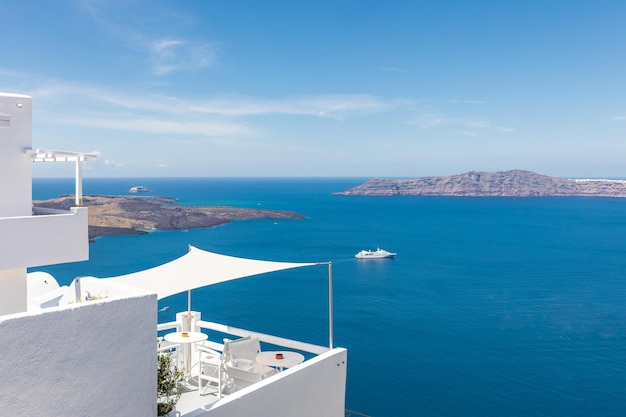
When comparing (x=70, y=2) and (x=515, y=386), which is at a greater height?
(x=70, y=2)

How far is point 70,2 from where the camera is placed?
46.5 meters

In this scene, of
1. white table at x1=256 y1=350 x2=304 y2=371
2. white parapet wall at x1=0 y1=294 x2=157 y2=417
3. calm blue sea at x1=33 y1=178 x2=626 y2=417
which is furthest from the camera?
calm blue sea at x1=33 y1=178 x2=626 y2=417

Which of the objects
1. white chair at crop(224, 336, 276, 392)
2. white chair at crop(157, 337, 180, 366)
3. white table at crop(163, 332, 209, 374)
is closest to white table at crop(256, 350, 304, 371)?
white chair at crop(224, 336, 276, 392)

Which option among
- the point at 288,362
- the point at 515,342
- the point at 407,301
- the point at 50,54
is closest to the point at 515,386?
the point at 515,342

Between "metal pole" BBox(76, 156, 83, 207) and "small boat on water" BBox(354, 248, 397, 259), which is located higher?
"metal pole" BBox(76, 156, 83, 207)

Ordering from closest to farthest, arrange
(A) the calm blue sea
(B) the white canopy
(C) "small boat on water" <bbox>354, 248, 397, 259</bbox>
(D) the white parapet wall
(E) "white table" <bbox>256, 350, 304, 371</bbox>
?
1. (D) the white parapet wall
2. (E) "white table" <bbox>256, 350, 304, 371</bbox>
3. (B) the white canopy
4. (A) the calm blue sea
5. (C) "small boat on water" <bbox>354, 248, 397, 259</bbox>

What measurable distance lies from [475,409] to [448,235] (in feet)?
162

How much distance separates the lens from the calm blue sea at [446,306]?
24.4m

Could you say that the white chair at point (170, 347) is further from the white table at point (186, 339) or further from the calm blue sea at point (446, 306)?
the calm blue sea at point (446, 306)

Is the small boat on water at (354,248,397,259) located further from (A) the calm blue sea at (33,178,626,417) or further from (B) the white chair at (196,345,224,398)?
(B) the white chair at (196,345,224,398)

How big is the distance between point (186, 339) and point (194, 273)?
3.31 ft

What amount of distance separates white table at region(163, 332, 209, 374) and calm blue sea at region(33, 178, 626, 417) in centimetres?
1738

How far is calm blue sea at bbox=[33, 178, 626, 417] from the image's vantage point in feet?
80.2

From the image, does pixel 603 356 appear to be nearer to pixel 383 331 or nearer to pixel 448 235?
pixel 383 331
